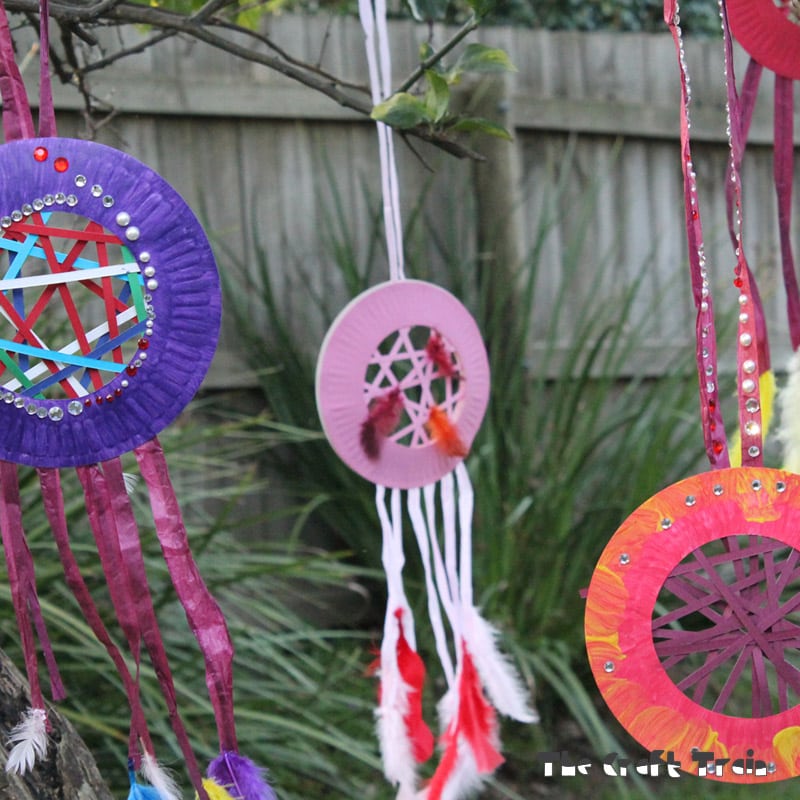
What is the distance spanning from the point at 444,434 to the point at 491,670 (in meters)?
0.23

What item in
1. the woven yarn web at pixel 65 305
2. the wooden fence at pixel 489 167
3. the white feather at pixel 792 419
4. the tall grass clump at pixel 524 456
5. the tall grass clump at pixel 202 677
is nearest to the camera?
the woven yarn web at pixel 65 305

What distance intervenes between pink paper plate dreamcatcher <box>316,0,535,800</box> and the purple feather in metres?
0.27

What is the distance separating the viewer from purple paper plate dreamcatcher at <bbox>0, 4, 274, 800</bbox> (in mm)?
551

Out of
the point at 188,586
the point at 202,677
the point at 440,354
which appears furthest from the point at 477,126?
the point at 202,677

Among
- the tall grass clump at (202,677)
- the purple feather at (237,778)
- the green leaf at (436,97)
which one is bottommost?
the tall grass clump at (202,677)

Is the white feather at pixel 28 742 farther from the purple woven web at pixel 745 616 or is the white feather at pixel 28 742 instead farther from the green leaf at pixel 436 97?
the green leaf at pixel 436 97

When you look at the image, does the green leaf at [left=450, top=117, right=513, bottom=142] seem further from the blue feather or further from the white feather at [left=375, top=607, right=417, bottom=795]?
the blue feather

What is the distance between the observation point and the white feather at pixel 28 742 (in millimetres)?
578

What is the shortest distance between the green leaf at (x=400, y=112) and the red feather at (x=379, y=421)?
24cm

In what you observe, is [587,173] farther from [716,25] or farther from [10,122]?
[10,122]

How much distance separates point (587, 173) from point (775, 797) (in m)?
1.35

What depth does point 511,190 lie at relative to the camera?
2064 millimetres

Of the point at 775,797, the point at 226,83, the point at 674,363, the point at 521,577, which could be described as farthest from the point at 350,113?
the point at 775,797

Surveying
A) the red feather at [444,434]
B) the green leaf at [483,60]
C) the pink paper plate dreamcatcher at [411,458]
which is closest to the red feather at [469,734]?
the pink paper plate dreamcatcher at [411,458]
